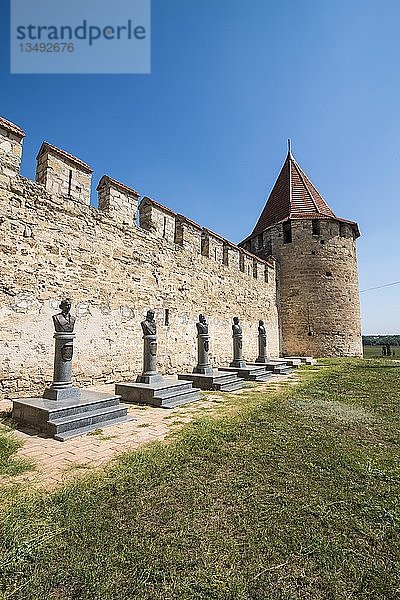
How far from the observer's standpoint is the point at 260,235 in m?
20.6

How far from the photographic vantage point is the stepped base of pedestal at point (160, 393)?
20.6ft

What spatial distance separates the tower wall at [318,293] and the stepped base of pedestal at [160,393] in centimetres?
1274

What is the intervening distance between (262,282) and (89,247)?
10.4m

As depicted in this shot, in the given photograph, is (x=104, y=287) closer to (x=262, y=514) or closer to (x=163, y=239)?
(x=163, y=239)

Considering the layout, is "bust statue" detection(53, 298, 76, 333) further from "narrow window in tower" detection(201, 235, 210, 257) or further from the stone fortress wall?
"narrow window in tower" detection(201, 235, 210, 257)

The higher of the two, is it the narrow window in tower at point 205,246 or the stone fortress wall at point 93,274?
the narrow window in tower at point 205,246

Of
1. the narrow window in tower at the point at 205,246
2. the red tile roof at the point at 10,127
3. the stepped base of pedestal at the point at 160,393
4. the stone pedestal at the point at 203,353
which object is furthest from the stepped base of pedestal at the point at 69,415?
the narrow window in tower at the point at 205,246

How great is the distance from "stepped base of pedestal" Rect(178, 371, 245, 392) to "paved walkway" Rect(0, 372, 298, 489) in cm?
213

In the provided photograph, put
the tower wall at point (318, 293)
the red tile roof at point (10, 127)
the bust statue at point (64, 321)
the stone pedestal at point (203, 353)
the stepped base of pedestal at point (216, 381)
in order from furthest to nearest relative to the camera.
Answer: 1. the tower wall at point (318, 293)
2. the stone pedestal at point (203, 353)
3. the stepped base of pedestal at point (216, 381)
4. the red tile roof at point (10, 127)
5. the bust statue at point (64, 321)

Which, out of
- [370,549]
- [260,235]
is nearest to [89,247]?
[370,549]

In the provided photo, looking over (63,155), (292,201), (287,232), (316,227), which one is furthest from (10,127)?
(292,201)

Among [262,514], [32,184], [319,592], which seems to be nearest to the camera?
[319,592]

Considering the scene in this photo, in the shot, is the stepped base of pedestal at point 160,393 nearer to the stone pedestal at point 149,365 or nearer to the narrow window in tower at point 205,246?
the stone pedestal at point 149,365

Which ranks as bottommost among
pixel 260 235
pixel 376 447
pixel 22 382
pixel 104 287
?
pixel 376 447
